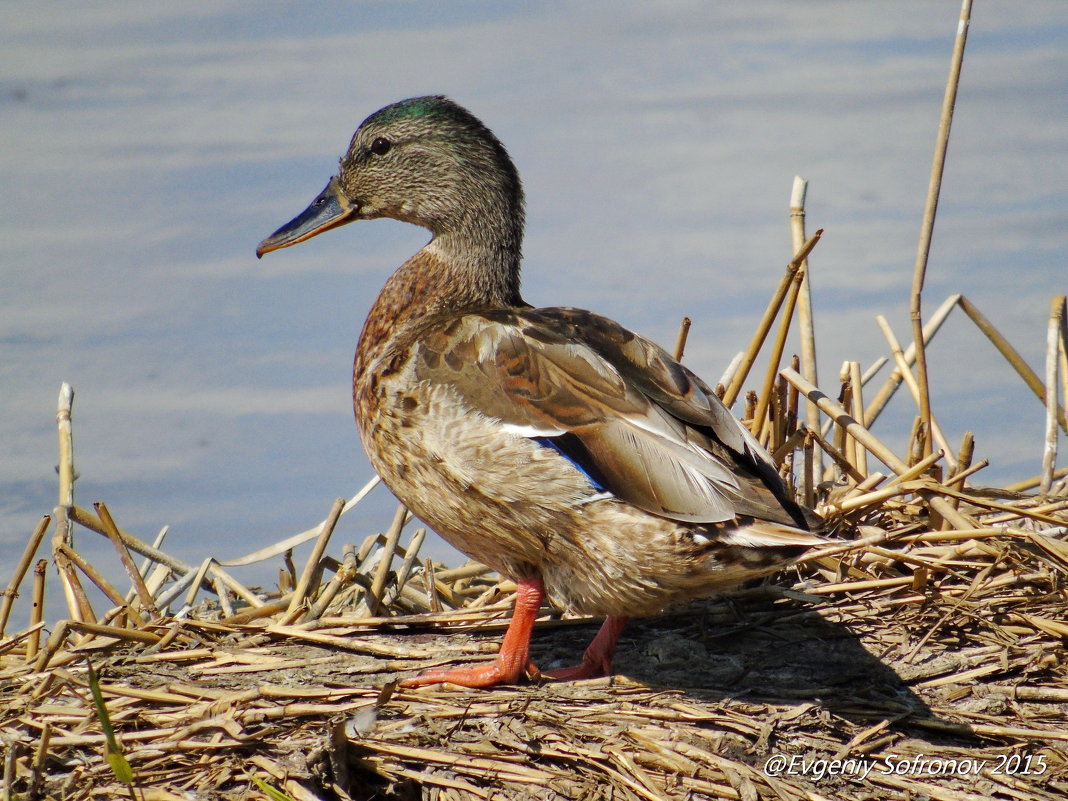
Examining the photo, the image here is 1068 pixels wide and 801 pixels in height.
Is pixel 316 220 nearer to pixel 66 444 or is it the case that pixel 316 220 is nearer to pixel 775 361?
pixel 66 444

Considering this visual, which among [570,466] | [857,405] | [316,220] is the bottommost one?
[857,405]

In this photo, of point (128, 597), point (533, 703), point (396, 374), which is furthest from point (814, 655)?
point (128, 597)

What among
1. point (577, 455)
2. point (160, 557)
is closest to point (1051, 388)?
point (577, 455)

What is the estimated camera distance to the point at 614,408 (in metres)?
3.26

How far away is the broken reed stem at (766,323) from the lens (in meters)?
4.18

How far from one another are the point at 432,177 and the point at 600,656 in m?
1.84

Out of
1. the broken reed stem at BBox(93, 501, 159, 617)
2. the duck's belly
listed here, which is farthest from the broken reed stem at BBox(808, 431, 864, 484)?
the broken reed stem at BBox(93, 501, 159, 617)

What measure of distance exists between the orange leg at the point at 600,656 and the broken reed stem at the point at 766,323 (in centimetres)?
121

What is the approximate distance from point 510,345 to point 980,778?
1670 millimetres

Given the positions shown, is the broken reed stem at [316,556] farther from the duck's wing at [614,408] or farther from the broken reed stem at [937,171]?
the broken reed stem at [937,171]

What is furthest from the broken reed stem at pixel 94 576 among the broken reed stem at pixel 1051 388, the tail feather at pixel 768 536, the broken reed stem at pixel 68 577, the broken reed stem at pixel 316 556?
the broken reed stem at pixel 1051 388

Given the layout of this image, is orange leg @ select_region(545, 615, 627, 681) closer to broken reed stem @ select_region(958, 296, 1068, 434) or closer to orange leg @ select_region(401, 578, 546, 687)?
orange leg @ select_region(401, 578, 546, 687)

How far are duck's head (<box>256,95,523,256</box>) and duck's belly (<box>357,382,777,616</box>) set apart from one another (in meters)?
0.99

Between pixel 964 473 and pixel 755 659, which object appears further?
pixel 964 473
